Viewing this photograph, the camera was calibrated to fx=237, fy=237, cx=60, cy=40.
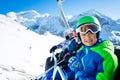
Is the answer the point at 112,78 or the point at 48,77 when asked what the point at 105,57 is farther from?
the point at 48,77

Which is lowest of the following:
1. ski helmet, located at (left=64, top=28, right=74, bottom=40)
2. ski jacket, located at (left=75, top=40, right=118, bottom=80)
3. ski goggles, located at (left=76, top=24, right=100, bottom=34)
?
ski jacket, located at (left=75, top=40, right=118, bottom=80)

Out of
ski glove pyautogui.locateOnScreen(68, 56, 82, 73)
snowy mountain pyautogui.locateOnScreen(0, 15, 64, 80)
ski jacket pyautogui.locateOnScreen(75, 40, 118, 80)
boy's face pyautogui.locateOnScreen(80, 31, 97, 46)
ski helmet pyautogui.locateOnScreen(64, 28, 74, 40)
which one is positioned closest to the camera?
ski jacket pyautogui.locateOnScreen(75, 40, 118, 80)

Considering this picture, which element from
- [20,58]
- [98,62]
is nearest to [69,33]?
[98,62]

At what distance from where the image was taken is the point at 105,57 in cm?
345

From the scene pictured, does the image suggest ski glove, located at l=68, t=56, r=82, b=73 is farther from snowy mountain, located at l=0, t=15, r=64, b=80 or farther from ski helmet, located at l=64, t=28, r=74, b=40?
snowy mountain, located at l=0, t=15, r=64, b=80

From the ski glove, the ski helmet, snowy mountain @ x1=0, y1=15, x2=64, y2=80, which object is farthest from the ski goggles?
snowy mountain @ x1=0, y1=15, x2=64, y2=80

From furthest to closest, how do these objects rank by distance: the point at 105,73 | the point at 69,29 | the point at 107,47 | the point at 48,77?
the point at 69,29, the point at 48,77, the point at 107,47, the point at 105,73

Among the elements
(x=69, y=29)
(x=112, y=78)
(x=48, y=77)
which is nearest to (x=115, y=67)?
(x=112, y=78)

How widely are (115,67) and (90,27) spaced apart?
779 millimetres

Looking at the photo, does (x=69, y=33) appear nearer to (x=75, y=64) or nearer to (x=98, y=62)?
(x=75, y=64)

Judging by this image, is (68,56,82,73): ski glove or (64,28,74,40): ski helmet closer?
(68,56,82,73): ski glove

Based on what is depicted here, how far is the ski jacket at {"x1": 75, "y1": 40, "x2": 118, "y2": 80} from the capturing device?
3.42 m

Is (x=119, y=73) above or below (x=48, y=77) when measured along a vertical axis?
below

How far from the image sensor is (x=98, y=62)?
11.8 ft
